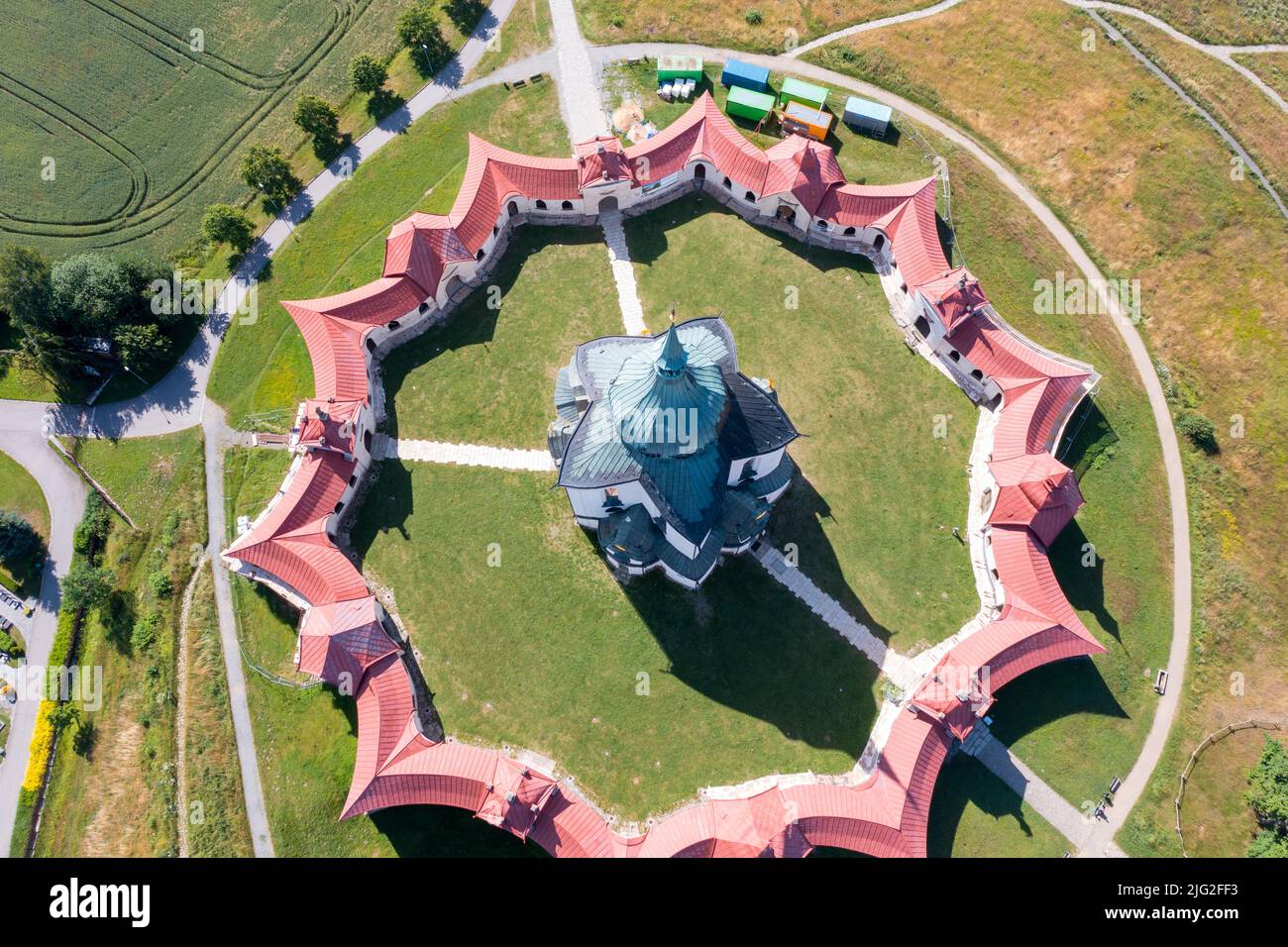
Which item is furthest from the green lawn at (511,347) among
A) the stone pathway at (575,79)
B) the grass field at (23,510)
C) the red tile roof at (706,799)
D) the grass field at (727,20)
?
the grass field at (23,510)

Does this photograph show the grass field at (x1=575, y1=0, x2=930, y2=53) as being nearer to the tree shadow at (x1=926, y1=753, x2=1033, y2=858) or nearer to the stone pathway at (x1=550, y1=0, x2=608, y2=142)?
the stone pathway at (x1=550, y1=0, x2=608, y2=142)

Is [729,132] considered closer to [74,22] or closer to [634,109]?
[634,109]

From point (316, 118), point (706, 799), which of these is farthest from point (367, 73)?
point (706, 799)

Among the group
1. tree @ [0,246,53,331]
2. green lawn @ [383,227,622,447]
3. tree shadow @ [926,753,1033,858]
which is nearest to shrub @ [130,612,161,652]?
green lawn @ [383,227,622,447]

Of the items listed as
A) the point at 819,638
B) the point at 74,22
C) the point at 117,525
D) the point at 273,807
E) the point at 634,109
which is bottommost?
the point at 273,807

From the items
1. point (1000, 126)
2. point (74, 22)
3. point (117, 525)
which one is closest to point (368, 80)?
point (74, 22)

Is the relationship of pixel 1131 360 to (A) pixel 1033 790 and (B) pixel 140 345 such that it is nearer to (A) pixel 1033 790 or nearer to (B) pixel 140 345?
(A) pixel 1033 790
